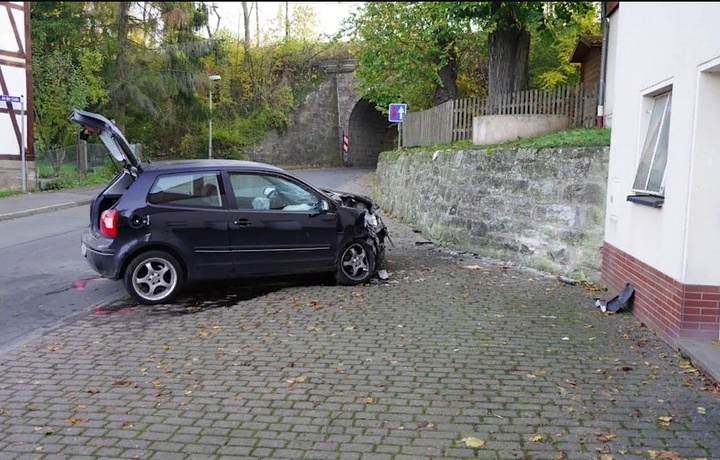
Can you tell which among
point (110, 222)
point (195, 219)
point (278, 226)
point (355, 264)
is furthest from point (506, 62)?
point (110, 222)

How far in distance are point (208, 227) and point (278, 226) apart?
2.78 feet

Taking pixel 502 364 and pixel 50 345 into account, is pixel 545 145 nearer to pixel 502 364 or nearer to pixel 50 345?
pixel 502 364

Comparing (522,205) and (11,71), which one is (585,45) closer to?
(522,205)

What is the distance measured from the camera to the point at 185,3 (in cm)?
2006

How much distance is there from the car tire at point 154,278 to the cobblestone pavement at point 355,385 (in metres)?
0.16

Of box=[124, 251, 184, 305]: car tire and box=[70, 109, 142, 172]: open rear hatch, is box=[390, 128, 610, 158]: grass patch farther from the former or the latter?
box=[70, 109, 142, 172]: open rear hatch

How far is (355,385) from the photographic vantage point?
4.77 meters

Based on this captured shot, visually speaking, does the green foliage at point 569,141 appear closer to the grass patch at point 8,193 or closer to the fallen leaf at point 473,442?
the fallen leaf at point 473,442

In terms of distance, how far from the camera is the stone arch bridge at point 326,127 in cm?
4016

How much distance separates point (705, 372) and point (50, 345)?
5.53 meters

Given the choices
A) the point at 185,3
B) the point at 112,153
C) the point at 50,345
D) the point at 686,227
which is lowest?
the point at 50,345

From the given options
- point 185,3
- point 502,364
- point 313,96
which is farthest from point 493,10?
point 313,96

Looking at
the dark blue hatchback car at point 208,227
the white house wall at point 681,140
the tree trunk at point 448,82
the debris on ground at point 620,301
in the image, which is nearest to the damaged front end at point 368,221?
the dark blue hatchback car at point 208,227

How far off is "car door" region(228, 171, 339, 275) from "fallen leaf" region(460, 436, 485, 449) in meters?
4.38
